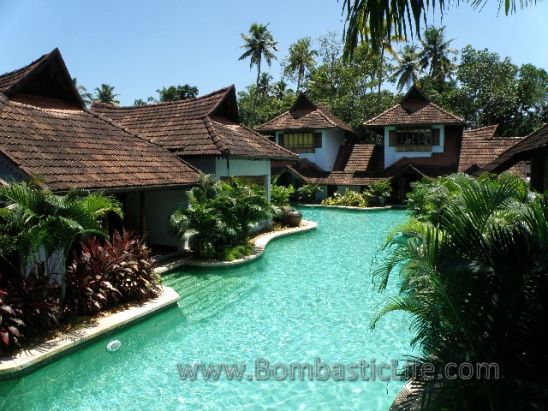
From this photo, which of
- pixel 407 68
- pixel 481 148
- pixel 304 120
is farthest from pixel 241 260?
pixel 407 68

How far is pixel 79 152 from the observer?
36.8 ft

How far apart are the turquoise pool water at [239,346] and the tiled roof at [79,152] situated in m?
2.99

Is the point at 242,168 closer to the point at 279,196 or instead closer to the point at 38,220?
the point at 279,196

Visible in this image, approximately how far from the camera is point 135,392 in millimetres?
6113

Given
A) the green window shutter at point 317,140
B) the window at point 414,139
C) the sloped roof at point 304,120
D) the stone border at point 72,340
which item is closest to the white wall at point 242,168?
the stone border at point 72,340

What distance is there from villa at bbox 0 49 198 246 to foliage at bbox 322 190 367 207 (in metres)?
16.5

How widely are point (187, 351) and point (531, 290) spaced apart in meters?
5.48

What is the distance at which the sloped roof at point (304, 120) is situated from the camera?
107ft

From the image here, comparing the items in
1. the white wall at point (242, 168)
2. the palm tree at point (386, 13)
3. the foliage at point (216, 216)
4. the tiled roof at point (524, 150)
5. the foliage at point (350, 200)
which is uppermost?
the palm tree at point (386, 13)

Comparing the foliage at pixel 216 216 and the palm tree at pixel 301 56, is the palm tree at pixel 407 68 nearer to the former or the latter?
the palm tree at pixel 301 56

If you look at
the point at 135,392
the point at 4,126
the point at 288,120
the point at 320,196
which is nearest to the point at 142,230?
the point at 4,126

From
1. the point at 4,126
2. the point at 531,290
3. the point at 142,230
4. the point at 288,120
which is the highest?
the point at 288,120

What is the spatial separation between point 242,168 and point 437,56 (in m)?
37.1

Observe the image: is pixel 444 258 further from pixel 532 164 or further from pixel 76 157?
pixel 76 157
